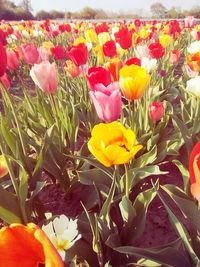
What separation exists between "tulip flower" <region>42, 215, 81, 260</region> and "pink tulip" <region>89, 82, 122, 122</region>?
712 millimetres

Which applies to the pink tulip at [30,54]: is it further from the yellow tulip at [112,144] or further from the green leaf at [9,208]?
the yellow tulip at [112,144]

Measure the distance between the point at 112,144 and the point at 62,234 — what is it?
38 centimetres

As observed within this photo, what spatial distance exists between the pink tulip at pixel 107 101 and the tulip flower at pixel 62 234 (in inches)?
28.0

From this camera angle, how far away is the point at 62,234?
96cm

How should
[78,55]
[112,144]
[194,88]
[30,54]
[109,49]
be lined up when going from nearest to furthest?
[112,144]
[194,88]
[78,55]
[30,54]
[109,49]

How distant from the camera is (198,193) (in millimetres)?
895

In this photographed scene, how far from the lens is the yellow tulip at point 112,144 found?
1132 millimetres

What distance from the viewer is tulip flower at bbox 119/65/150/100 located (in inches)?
69.6

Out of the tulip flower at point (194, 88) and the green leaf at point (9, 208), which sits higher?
the tulip flower at point (194, 88)

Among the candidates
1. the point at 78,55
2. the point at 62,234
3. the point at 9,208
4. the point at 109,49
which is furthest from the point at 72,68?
the point at 62,234

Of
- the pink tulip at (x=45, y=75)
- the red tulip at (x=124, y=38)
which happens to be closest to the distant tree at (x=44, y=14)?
the red tulip at (x=124, y=38)

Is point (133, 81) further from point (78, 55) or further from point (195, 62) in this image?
point (195, 62)

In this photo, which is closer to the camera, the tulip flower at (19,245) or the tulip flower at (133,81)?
the tulip flower at (19,245)

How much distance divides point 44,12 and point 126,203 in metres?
33.7
